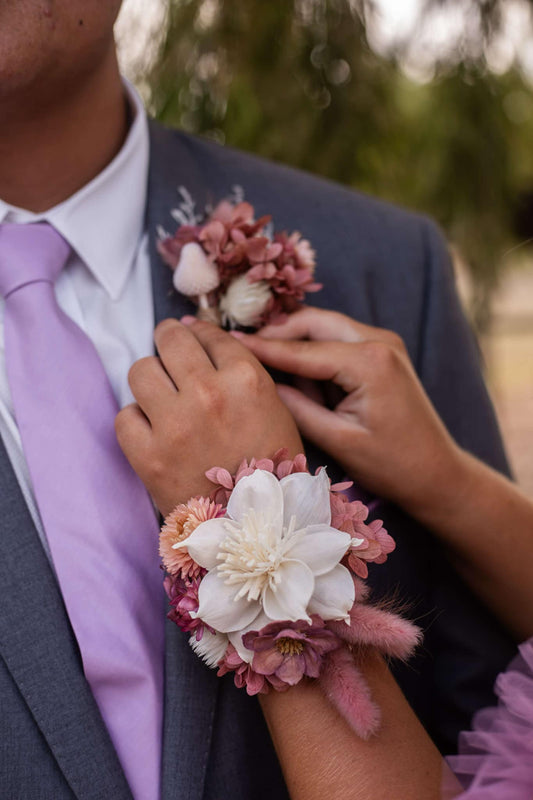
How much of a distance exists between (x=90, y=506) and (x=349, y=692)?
363 mm

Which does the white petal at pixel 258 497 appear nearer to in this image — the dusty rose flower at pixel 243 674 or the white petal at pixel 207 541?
the white petal at pixel 207 541

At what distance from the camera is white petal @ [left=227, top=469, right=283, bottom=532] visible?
803 millimetres

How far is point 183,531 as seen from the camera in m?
0.84

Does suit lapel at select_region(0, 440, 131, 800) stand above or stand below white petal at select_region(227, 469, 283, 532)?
below

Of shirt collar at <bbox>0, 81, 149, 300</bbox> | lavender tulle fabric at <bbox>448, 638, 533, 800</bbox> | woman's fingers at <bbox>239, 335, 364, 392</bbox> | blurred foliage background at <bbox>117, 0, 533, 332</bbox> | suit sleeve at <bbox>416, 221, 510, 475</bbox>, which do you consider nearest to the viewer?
lavender tulle fabric at <bbox>448, 638, 533, 800</bbox>

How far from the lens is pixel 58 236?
3.68 ft

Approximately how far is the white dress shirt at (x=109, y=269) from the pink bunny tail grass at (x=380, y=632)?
44 centimetres

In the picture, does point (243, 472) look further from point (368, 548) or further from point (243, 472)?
Result: point (368, 548)

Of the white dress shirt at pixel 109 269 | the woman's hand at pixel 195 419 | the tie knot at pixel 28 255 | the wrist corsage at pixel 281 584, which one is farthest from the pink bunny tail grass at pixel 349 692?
the tie knot at pixel 28 255

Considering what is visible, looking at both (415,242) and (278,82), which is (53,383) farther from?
(278,82)

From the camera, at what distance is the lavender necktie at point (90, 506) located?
36.1 inches

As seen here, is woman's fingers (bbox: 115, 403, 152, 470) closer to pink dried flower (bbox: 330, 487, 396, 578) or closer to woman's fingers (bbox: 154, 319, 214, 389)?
woman's fingers (bbox: 154, 319, 214, 389)

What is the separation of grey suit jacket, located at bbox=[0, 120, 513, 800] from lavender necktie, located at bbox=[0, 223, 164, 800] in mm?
24

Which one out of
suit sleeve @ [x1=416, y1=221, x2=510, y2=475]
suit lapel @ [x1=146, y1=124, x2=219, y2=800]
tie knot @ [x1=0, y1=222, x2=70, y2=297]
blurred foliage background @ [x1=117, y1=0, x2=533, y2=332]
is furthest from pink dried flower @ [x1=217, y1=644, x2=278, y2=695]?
blurred foliage background @ [x1=117, y1=0, x2=533, y2=332]
